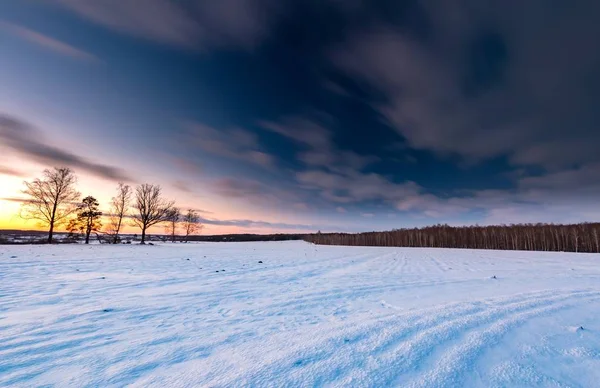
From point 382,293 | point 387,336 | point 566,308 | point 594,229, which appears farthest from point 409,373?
point 594,229

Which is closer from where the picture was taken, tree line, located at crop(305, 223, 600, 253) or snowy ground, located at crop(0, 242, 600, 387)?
snowy ground, located at crop(0, 242, 600, 387)

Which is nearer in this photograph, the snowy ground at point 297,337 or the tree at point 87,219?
the snowy ground at point 297,337

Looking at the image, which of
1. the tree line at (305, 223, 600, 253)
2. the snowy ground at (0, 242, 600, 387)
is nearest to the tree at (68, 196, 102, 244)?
the snowy ground at (0, 242, 600, 387)

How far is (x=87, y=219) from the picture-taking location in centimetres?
3966

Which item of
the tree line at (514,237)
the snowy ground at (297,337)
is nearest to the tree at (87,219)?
the snowy ground at (297,337)

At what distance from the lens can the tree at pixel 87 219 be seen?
126ft

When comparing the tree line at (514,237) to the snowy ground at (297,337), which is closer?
the snowy ground at (297,337)

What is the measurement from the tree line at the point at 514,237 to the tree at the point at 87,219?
203 feet

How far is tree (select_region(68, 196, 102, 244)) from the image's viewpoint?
38.3 metres

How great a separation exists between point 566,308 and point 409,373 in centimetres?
445

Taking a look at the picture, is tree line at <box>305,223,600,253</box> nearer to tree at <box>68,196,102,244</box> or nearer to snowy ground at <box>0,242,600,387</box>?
snowy ground at <box>0,242,600,387</box>

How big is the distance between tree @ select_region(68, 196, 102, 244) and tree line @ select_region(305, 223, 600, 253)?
61783mm

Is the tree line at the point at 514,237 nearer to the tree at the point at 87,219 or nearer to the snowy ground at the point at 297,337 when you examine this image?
the snowy ground at the point at 297,337

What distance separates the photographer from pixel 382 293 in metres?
6.11
